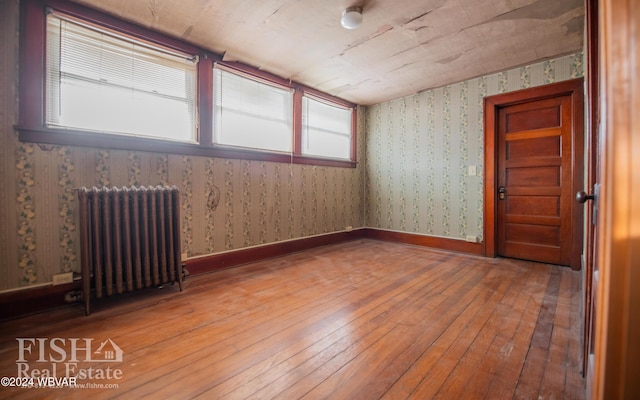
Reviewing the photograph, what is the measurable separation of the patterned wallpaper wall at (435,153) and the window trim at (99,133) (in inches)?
79.0

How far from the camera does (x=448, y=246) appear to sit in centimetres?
400

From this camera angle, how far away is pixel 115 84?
2.39 m

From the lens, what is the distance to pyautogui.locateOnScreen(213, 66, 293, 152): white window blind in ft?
10.2

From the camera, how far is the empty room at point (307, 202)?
4.04ft

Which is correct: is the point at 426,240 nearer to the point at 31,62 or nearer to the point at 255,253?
the point at 255,253

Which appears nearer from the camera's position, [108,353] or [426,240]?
[108,353]

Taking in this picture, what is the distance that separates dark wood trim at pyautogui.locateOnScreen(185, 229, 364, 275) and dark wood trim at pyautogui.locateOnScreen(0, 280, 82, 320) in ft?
3.08

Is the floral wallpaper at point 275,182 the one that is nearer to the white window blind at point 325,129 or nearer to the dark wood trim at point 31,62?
the dark wood trim at point 31,62

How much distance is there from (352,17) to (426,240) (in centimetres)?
325

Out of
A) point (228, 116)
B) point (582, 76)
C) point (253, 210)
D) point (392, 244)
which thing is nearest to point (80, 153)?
point (228, 116)

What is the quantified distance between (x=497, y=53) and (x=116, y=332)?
4.39 m

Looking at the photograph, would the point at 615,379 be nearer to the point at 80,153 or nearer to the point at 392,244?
the point at 80,153

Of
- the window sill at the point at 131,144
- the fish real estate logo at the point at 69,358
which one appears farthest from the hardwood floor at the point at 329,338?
the window sill at the point at 131,144

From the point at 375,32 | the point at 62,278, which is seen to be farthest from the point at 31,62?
the point at 375,32
